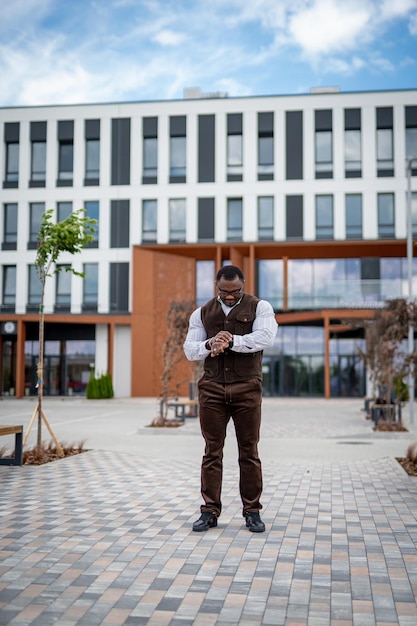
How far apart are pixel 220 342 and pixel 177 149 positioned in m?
33.4

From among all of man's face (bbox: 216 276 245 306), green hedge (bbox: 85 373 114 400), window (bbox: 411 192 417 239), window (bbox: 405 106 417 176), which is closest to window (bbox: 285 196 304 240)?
window (bbox: 411 192 417 239)

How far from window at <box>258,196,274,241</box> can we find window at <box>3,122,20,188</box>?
43.1 feet

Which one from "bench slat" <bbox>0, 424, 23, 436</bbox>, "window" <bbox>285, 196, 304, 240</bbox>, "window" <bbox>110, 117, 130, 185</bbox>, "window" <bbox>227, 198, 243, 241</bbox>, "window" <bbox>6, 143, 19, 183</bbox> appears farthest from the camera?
"window" <bbox>6, 143, 19, 183</bbox>

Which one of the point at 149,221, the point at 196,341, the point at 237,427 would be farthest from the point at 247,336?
the point at 149,221

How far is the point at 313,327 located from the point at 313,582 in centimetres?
3306

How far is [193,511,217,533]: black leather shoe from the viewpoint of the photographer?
5.53 m

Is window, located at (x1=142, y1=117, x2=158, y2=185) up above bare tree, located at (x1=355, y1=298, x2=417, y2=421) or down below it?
above

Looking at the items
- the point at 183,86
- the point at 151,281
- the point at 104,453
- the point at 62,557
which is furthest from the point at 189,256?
the point at 62,557

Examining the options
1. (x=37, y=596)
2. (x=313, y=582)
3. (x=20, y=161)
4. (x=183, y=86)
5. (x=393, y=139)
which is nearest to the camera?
(x=37, y=596)

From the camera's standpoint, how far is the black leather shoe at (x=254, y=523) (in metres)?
5.53

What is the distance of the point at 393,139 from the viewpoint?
35.9 meters

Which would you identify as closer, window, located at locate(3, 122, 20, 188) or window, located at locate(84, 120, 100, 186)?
window, located at locate(84, 120, 100, 186)

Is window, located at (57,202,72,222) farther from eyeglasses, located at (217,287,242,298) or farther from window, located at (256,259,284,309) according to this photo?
eyeglasses, located at (217,287,242,298)

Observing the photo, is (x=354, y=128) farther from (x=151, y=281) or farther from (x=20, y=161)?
(x=20, y=161)
